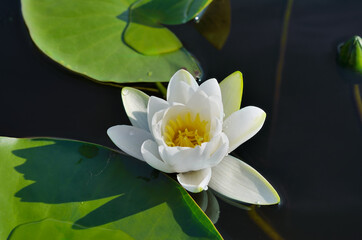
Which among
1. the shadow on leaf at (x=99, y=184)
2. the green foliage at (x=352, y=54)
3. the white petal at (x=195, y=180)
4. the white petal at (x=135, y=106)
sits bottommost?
the shadow on leaf at (x=99, y=184)

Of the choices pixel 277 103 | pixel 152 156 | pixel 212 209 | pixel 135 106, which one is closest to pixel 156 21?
pixel 135 106

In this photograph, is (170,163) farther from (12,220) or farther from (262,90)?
(262,90)

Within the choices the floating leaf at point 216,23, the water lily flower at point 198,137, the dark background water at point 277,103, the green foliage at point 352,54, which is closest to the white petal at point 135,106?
the water lily flower at point 198,137

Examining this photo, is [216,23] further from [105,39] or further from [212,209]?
[212,209]

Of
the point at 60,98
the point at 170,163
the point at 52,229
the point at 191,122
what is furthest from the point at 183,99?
the point at 60,98

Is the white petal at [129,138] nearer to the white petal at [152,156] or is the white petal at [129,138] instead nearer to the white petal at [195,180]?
the white petal at [152,156]

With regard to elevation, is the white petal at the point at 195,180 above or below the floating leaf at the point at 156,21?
below

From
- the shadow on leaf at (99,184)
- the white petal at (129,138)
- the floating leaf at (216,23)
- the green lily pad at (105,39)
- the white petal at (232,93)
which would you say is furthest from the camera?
the floating leaf at (216,23)
